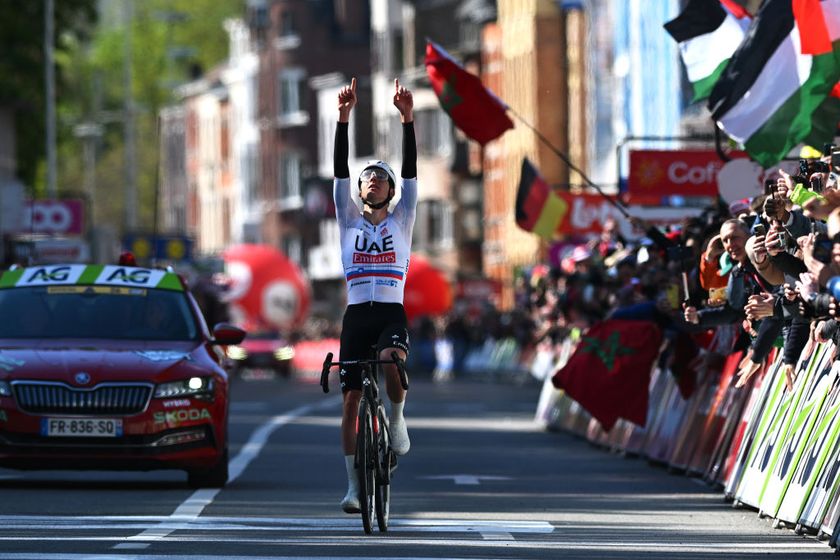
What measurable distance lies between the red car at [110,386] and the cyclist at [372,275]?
3.79m

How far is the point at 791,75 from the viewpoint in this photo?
21672 mm

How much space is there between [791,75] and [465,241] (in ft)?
285

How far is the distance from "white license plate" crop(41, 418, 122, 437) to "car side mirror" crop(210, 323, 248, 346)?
1403mm

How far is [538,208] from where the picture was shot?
4022 centimetres

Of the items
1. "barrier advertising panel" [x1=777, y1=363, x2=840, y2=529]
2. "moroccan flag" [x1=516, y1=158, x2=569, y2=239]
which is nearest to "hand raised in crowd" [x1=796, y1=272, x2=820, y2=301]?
"barrier advertising panel" [x1=777, y1=363, x2=840, y2=529]

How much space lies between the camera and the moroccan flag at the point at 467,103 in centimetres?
2664

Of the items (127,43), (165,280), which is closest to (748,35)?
(165,280)

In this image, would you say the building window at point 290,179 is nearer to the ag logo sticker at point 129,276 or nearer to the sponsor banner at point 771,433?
the ag logo sticker at point 129,276

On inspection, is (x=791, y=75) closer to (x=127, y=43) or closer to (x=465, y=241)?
(x=127, y=43)

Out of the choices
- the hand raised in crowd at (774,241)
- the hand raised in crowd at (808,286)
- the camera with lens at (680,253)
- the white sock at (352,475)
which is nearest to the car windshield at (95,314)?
the camera with lens at (680,253)

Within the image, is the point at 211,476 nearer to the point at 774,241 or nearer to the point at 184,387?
the point at 184,387

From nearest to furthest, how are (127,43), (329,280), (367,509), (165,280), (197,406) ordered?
(367,509)
(197,406)
(165,280)
(127,43)
(329,280)

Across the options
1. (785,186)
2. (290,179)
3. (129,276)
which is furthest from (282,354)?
(785,186)

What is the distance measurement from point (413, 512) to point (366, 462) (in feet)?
7.05
